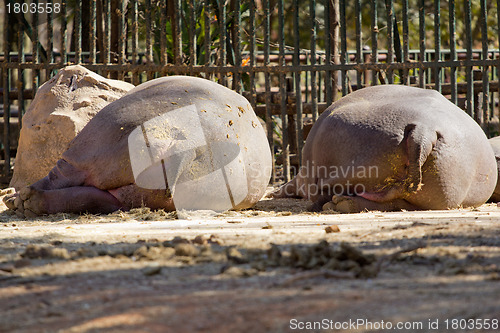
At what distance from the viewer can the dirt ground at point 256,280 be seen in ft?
5.82

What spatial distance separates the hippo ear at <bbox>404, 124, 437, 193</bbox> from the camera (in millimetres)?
4426

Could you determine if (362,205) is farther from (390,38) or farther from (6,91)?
(6,91)

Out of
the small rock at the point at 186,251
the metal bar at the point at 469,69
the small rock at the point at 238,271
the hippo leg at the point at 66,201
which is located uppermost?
the metal bar at the point at 469,69

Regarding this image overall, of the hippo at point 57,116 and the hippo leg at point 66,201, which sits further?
the hippo at point 57,116

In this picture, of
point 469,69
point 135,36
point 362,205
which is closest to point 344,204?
point 362,205

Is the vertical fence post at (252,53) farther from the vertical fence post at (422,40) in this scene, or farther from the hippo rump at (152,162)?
the hippo rump at (152,162)

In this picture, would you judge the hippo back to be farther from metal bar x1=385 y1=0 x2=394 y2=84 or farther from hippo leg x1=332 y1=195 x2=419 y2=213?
metal bar x1=385 y1=0 x2=394 y2=84

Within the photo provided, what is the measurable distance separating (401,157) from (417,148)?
177mm

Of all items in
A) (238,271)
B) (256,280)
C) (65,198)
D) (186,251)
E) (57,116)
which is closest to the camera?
(256,280)

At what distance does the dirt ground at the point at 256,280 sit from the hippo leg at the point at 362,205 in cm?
116

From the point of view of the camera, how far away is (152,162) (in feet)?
14.8

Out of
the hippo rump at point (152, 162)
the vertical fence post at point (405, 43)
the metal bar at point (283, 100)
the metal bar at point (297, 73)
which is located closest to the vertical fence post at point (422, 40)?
the vertical fence post at point (405, 43)

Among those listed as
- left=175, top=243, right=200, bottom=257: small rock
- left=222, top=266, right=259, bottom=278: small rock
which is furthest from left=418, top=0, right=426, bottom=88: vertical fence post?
left=222, top=266, right=259, bottom=278: small rock

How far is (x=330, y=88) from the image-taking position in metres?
6.92
